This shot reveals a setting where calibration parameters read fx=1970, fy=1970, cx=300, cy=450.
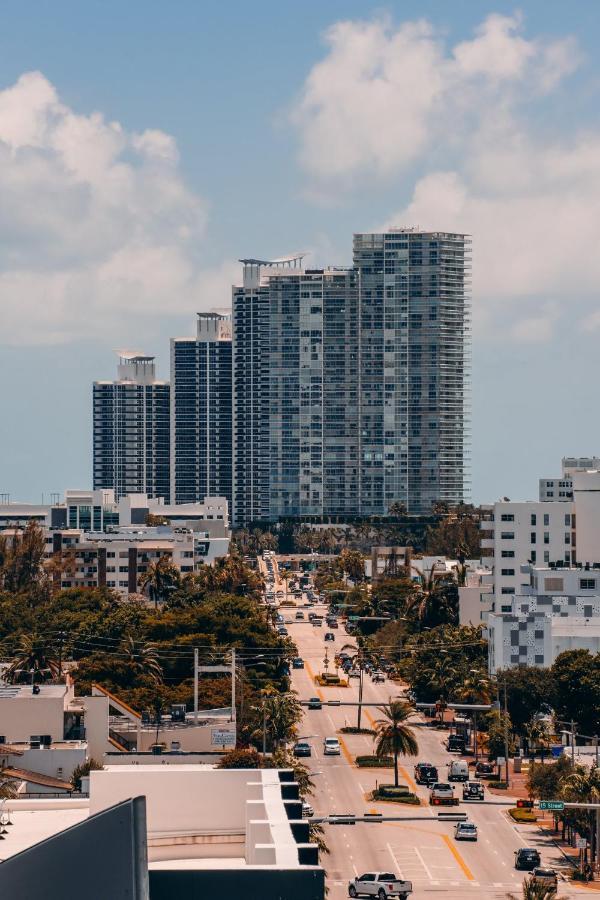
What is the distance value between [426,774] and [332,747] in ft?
39.9

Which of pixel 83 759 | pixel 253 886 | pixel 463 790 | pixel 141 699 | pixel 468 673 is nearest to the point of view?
pixel 253 886

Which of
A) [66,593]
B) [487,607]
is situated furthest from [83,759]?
[66,593]

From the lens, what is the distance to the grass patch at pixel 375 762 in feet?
389

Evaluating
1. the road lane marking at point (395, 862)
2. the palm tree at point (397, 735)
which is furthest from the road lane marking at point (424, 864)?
the palm tree at point (397, 735)

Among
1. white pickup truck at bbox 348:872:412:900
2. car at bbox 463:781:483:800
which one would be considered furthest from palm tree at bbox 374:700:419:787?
white pickup truck at bbox 348:872:412:900

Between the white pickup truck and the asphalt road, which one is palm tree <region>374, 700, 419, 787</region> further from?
the white pickup truck

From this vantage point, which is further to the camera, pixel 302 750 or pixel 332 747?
pixel 332 747

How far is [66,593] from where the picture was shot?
194 m

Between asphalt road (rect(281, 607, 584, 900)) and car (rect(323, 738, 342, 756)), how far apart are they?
0.49 metres

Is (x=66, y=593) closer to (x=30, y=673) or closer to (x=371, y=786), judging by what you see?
(x=30, y=673)

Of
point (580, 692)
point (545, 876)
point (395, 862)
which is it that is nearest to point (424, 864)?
point (395, 862)

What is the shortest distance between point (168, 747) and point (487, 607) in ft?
228

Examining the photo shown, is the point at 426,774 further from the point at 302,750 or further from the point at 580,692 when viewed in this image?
the point at 580,692

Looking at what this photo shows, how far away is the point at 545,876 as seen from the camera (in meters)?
80.9
